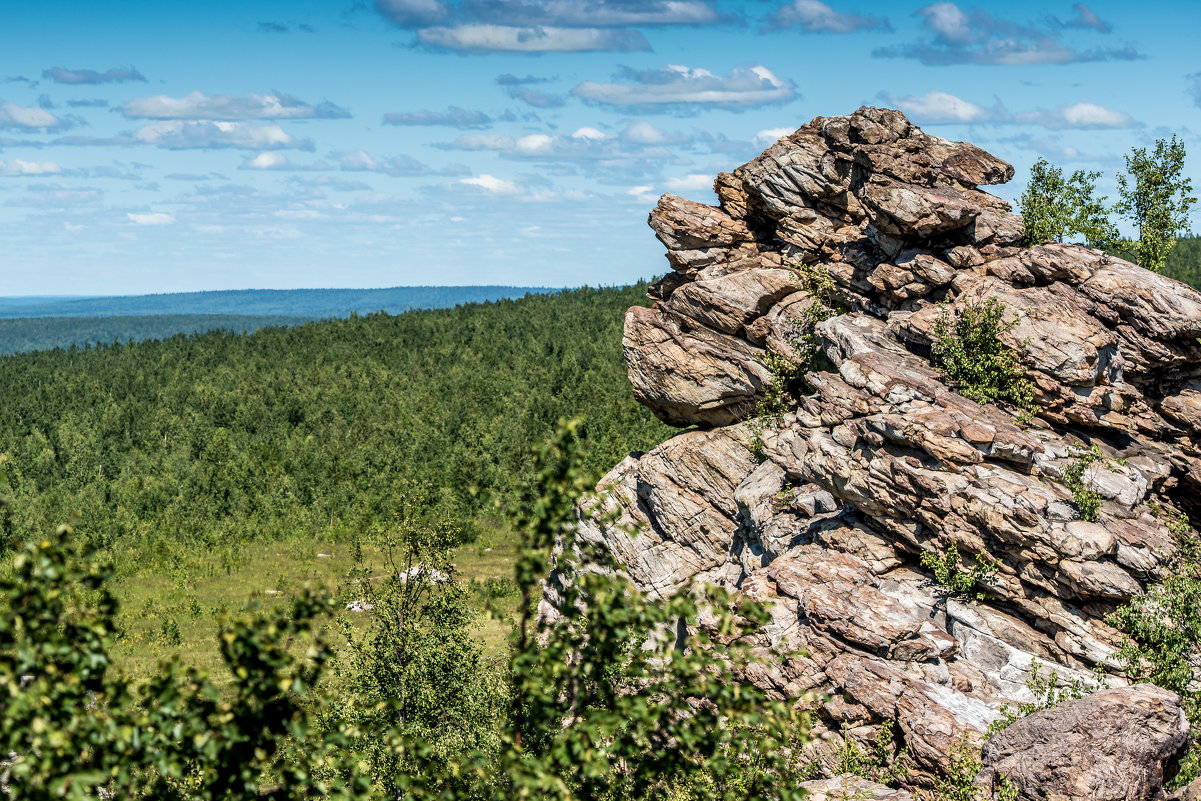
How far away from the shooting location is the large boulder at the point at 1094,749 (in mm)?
21688

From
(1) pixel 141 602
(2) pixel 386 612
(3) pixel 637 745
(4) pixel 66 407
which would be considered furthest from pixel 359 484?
(3) pixel 637 745

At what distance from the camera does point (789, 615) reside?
30.1m

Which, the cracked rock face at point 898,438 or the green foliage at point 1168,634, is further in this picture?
the cracked rock face at point 898,438

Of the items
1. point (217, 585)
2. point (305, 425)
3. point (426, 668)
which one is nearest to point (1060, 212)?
point (426, 668)

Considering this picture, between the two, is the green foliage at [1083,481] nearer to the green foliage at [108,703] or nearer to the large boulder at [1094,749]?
the large boulder at [1094,749]

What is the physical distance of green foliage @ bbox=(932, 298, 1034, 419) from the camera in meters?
33.3

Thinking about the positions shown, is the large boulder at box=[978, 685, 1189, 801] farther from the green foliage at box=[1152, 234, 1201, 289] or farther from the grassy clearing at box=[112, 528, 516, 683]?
the green foliage at box=[1152, 234, 1201, 289]

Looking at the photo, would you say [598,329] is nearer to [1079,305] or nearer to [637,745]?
[1079,305]

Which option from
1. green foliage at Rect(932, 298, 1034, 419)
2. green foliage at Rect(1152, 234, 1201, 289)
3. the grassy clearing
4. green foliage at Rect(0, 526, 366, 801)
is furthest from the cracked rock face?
green foliage at Rect(1152, 234, 1201, 289)

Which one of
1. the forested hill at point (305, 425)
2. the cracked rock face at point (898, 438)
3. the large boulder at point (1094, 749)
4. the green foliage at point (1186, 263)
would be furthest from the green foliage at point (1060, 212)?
→ the green foliage at point (1186, 263)

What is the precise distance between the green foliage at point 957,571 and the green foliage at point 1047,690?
3.07 meters

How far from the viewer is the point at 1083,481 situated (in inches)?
1219

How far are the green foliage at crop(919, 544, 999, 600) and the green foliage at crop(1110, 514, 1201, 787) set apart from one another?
3603 mm

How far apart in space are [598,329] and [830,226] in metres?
140
